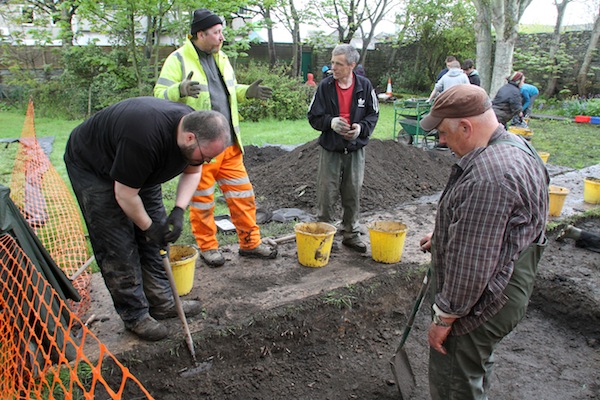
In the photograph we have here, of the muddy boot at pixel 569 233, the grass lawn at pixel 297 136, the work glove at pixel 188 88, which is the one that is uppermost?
the work glove at pixel 188 88

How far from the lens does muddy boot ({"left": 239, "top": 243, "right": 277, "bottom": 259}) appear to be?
4.13m

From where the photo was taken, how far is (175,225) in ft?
9.12

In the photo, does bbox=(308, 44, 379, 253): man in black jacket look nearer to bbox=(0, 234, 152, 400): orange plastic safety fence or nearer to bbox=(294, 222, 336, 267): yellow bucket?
bbox=(294, 222, 336, 267): yellow bucket

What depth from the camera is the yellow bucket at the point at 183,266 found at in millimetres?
3273

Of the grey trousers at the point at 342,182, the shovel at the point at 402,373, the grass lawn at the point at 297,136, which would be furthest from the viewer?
the grass lawn at the point at 297,136

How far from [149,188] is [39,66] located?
1640 cm

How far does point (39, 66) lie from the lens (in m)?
16.2

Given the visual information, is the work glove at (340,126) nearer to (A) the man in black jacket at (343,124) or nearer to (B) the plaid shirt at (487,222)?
(A) the man in black jacket at (343,124)

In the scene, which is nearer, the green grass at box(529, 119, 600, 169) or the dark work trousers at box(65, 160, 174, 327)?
the dark work trousers at box(65, 160, 174, 327)

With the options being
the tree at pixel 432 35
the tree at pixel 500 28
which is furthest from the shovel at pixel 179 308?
the tree at pixel 432 35

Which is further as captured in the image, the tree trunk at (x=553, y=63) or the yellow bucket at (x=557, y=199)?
the tree trunk at (x=553, y=63)

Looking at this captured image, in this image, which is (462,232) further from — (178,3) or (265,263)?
(178,3)

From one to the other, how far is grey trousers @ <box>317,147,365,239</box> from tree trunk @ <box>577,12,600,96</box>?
16.1 metres

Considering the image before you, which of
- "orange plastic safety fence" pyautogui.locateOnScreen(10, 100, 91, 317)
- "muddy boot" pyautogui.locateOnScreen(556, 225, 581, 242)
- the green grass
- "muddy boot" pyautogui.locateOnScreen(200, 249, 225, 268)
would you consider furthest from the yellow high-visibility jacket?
the green grass
